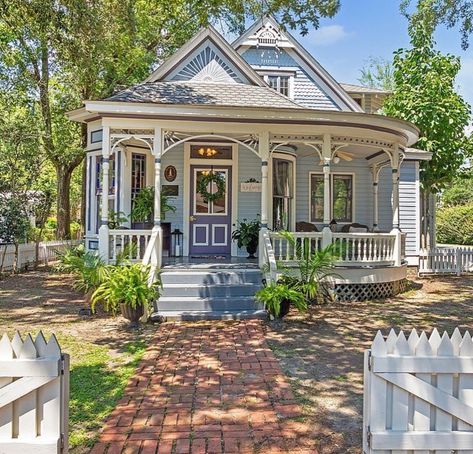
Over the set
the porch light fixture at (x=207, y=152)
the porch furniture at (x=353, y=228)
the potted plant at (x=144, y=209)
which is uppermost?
the porch light fixture at (x=207, y=152)

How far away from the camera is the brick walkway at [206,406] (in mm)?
→ 3428

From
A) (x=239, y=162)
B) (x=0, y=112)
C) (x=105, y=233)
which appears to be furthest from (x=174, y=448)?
(x=0, y=112)

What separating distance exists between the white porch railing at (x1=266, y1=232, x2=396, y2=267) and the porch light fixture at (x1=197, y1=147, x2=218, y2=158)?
10.5 ft

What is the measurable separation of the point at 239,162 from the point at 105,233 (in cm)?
455

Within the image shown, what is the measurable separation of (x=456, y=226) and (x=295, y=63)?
20.1 metres

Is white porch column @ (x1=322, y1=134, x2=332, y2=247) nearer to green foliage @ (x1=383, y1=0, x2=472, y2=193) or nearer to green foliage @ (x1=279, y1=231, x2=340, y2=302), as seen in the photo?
green foliage @ (x1=279, y1=231, x2=340, y2=302)

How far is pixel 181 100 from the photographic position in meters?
10.4

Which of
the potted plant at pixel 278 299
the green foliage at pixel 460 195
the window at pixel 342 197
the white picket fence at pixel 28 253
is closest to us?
the potted plant at pixel 278 299

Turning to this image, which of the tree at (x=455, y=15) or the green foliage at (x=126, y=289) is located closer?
the green foliage at (x=126, y=289)

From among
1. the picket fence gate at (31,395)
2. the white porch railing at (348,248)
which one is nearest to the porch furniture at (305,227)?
the white porch railing at (348,248)

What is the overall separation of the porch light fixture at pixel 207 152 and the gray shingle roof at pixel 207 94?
4.94 ft

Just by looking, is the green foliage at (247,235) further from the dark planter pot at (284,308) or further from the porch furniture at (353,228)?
the dark planter pot at (284,308)

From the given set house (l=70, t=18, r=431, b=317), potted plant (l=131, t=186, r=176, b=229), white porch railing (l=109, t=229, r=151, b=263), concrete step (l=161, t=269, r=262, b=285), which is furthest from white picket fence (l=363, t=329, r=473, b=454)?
potted plant (l=131, t=186, r=176, b=229)

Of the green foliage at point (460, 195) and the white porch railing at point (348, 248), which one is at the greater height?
the green foliage at point (460, 195)
